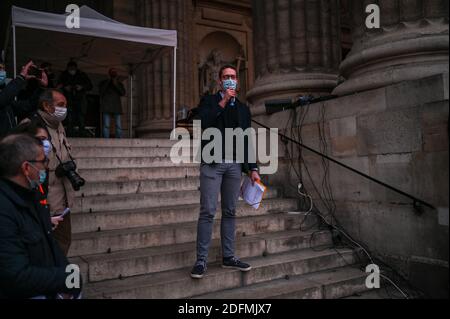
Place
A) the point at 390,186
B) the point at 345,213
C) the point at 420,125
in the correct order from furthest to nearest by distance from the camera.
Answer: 1. the point at 345,213
2. the point at 390,186
3. the point at 420,125

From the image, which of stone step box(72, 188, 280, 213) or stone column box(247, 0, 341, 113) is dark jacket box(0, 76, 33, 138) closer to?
stone step box(72, 188, 280, 213)

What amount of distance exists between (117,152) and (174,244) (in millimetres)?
2732

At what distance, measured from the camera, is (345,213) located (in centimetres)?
513

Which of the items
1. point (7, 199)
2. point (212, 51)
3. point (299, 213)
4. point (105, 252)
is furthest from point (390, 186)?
point (212, 51)

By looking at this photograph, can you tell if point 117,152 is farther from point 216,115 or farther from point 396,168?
point 396,168

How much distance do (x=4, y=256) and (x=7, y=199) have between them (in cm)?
34

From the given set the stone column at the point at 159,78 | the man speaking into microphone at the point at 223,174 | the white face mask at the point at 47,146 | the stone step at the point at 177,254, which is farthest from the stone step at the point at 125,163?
the stone column at the point at 159,78

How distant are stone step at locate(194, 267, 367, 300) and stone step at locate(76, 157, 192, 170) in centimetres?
301

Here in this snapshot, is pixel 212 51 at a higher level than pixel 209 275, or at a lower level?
higher

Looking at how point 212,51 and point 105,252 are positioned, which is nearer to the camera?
point 105,252

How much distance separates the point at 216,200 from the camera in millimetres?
3752

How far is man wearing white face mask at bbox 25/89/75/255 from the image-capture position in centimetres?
345

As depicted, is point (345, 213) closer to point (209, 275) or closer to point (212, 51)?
point (209, 275)
